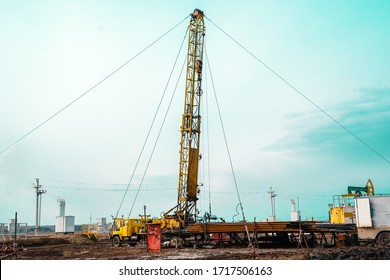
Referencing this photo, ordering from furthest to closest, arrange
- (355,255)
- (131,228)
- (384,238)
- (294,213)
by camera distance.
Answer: (294,213) → (131,228) → (384,238) → (355,255)

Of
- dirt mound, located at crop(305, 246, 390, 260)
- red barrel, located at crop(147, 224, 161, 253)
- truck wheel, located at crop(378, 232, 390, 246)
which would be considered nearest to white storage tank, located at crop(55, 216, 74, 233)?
red barrel, located at crop(147, 224, 161, 253)

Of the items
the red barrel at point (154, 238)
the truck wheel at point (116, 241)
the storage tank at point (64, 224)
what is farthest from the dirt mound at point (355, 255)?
the storage tank at point (64, 224)

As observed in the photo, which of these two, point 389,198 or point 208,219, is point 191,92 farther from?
point 389,198

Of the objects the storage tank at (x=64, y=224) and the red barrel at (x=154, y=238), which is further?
the storage tank at (x=64, y=224)

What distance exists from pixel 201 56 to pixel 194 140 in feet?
24.1

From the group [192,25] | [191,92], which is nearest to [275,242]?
[191,92]

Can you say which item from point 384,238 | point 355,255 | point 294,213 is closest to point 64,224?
point 294,213

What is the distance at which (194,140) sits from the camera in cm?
3519

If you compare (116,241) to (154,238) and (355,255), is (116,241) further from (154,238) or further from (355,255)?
(355,255)

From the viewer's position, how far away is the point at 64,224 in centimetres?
7175

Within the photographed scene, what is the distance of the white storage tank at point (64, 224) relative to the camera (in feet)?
235

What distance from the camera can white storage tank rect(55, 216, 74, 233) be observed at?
71.6 meters

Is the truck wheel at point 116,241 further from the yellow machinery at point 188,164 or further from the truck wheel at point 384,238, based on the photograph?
the truck wheel at point 384,238

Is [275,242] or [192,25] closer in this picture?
[275,242]
